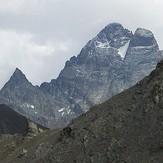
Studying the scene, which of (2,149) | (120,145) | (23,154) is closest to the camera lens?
(120,145)

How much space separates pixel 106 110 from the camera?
46625 mm

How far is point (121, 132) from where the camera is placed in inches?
1641

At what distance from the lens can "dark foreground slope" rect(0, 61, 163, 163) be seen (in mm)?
38438

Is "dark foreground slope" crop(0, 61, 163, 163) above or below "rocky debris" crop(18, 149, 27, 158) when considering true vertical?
below

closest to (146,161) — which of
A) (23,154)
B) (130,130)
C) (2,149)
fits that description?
(130,130)

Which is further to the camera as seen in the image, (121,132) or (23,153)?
(23,153)

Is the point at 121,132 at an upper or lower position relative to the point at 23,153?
lower

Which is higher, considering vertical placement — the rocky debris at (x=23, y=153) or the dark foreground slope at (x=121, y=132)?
the rocky debris at (x=23, y=153)

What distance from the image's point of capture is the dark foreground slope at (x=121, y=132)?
126 feet

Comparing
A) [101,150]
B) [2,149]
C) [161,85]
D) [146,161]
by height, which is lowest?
[146,161]

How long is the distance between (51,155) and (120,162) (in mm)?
8814

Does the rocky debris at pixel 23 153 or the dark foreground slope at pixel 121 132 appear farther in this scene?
the rocky debris at pixel 23 153

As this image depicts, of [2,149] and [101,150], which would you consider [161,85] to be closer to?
[101,150]

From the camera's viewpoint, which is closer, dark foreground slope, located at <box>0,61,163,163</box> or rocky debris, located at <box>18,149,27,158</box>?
dark foreground slope, located at <box>0,61,163,163</box>
